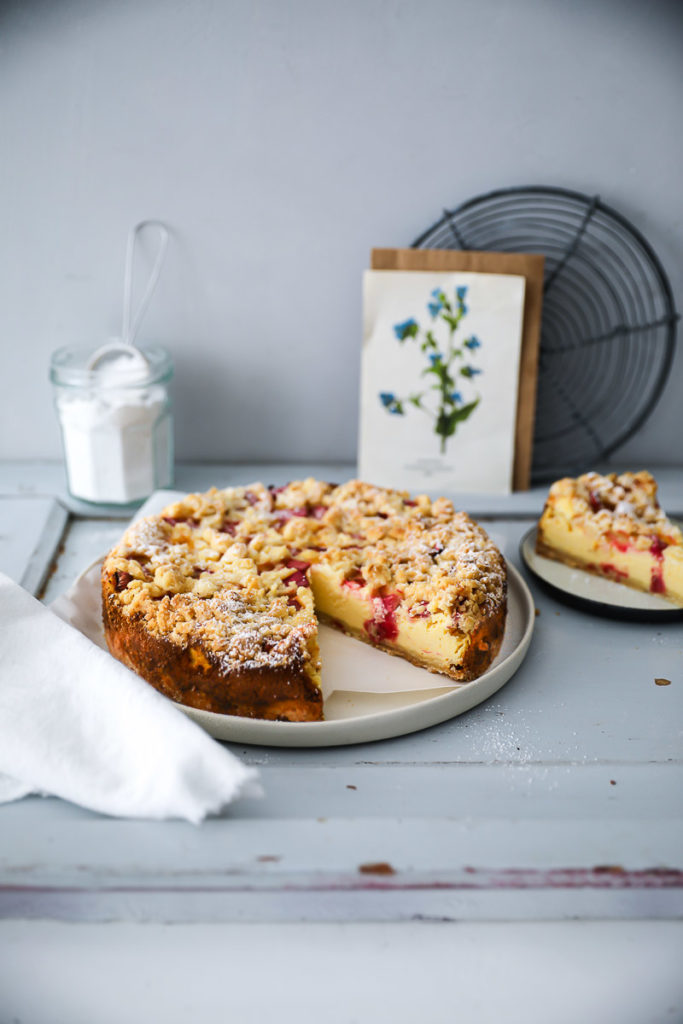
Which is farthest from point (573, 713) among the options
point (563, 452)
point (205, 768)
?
point (563, 452)

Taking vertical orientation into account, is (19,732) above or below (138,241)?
below

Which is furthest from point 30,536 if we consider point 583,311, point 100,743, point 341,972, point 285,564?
point 583,311

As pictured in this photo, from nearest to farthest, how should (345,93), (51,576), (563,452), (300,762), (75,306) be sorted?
(300,762)
(51,576)
(345,93)
(75,306)
(563,452)

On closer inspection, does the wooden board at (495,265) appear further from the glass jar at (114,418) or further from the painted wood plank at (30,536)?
the painted wood plank at (30,536)

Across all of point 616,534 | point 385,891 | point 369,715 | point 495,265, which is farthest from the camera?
point 495,265

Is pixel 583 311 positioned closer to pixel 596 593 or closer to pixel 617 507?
pixel 617 507

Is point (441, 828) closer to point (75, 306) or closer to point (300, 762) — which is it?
point (300, 762)
